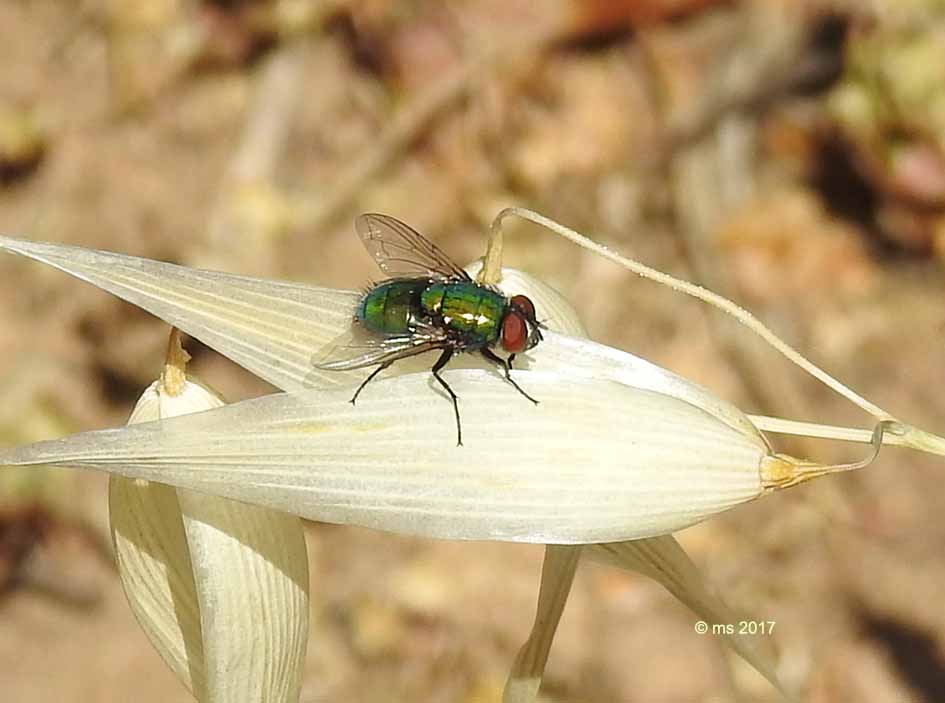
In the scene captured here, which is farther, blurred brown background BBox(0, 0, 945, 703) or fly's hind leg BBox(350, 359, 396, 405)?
blurred brown background BBox(0, 0, 945, 703)

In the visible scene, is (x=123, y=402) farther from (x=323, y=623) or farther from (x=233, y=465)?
(x=233, y=465)

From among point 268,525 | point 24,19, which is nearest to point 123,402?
point 24,19

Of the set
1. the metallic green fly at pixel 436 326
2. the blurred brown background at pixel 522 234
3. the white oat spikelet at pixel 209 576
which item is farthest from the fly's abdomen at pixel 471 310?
the blurred brown background at pixel 522 234

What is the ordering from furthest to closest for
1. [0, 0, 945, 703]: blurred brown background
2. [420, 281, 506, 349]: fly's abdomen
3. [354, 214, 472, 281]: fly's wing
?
1. [0, 0, 945, 703]: blurred brown background
2. [354, 214, 472, 281]: fly's wing
3. [420, 281, 506, 349]: fly's abdomen

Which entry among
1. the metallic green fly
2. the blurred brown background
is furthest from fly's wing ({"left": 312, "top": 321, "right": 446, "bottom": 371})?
the blurred brown background

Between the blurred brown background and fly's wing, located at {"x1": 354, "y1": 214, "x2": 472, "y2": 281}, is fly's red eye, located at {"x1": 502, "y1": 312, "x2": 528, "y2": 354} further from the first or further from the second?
the blurred brown background

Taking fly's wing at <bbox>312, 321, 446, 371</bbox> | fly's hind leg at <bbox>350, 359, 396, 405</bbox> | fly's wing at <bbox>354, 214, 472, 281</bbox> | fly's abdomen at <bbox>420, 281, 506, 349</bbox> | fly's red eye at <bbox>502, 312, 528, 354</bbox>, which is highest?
fly's wing at <bbox>354, 214, 472, 281</bbox>

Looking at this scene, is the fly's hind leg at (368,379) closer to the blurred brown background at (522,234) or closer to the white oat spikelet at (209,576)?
the white oat spikelet at (209,576)
